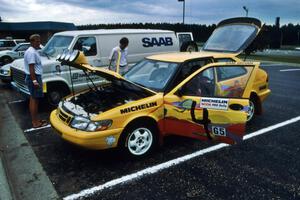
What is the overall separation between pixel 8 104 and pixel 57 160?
4.81 m

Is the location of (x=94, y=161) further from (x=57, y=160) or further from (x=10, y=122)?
(x=10, y=122)

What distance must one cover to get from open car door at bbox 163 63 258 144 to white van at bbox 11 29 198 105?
3.51 metres

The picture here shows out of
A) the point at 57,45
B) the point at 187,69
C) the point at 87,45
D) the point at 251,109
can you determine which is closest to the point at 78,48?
the point at 87,45

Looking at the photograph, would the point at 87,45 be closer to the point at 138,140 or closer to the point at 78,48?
the point at 78,48

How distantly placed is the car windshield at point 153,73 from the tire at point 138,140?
0.73 metres

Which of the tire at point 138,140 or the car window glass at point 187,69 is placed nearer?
the tire at point 138,140

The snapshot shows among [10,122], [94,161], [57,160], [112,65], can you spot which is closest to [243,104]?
[94,161]

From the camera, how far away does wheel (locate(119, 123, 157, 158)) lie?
452 cm

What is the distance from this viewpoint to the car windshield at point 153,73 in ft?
16.6

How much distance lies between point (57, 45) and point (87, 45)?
90 cm

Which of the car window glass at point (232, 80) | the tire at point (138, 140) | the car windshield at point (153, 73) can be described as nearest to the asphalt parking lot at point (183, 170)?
the tire at point (138, 140)

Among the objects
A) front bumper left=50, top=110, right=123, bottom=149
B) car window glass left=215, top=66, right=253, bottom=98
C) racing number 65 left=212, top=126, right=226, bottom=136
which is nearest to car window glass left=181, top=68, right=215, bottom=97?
car window glass left=215, top=66, right=253, bottom=98

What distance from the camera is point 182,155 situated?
16.2 ft

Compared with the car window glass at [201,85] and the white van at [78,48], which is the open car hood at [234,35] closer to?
the white van at [78,48]
